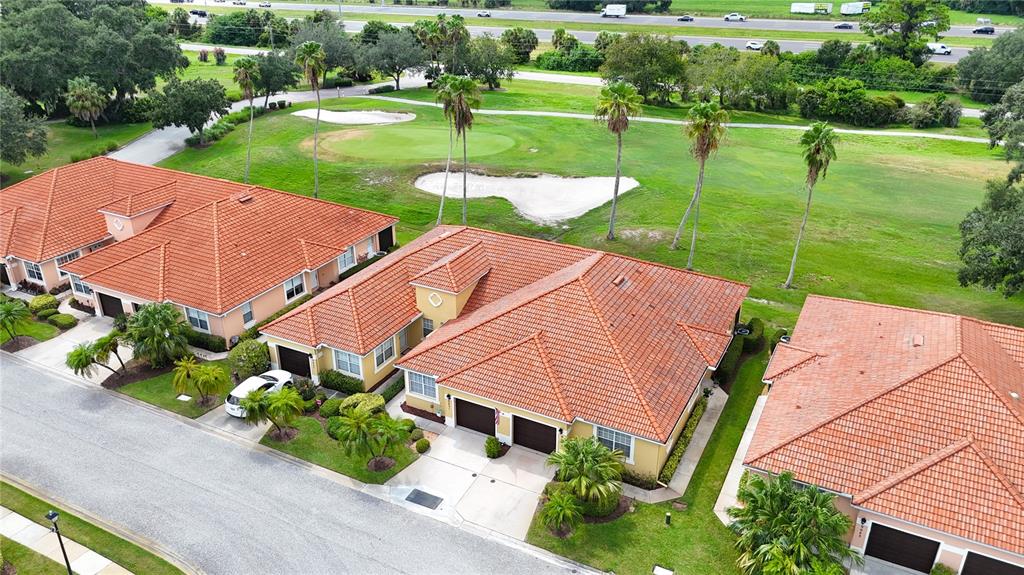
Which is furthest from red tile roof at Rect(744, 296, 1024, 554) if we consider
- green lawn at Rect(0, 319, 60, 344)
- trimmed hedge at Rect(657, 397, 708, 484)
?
green lawn at Rect(0, 319, 60, 344)

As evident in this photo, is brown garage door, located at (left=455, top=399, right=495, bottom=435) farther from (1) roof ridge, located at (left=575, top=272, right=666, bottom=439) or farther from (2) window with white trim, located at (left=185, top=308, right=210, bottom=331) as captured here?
(2) window with white trim, located at (left=185, top=308, right=210, bottom=331)

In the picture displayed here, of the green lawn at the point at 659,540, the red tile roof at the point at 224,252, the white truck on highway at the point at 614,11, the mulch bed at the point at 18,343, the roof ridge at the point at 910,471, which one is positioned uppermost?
the white truck on highway at the point at 614,11

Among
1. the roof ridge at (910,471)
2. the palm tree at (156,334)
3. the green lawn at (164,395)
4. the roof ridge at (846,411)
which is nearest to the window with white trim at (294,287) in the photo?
the green lawn at (164,395)

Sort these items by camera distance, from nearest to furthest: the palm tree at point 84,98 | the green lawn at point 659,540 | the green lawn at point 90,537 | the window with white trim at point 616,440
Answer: the green lawn at point 90,537
the green lawn at point 659,540
the window with white trim at point 616,440
the palm tree at point 84,98

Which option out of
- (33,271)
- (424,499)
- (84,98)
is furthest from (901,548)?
(84,98)

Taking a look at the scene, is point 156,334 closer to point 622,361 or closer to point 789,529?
point 622,361

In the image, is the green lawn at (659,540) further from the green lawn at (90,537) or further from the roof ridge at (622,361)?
the green lawn at (90,537)

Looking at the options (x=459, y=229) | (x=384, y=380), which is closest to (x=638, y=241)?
(x=459, y=229)
